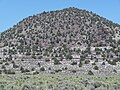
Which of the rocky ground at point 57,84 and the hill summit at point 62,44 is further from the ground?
the hill summit at point 62,44

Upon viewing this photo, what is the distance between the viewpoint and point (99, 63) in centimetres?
6178

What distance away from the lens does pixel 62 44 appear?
8175 cm

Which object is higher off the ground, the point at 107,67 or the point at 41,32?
the point at 41,32

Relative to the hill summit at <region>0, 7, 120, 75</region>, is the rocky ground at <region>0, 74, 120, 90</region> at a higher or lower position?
lower

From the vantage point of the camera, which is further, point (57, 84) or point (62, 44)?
point (62, 44)

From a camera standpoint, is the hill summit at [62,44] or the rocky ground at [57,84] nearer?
the rocky ground at [57,84]

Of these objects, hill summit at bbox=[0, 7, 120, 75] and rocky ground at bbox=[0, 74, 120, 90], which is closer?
rocky ground at bbox=[0, 74, 120, 90]

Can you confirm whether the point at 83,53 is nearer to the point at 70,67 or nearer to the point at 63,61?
the point at 63,61

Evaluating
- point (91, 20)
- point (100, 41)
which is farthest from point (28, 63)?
point (91, 20)

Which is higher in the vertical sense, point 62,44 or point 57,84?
point 62,44

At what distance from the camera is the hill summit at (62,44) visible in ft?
193

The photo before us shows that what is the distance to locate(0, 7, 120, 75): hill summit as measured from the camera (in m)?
58.7

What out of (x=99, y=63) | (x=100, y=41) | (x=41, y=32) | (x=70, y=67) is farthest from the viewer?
(x=41, y=32)

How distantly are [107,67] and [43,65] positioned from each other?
29.9ft
